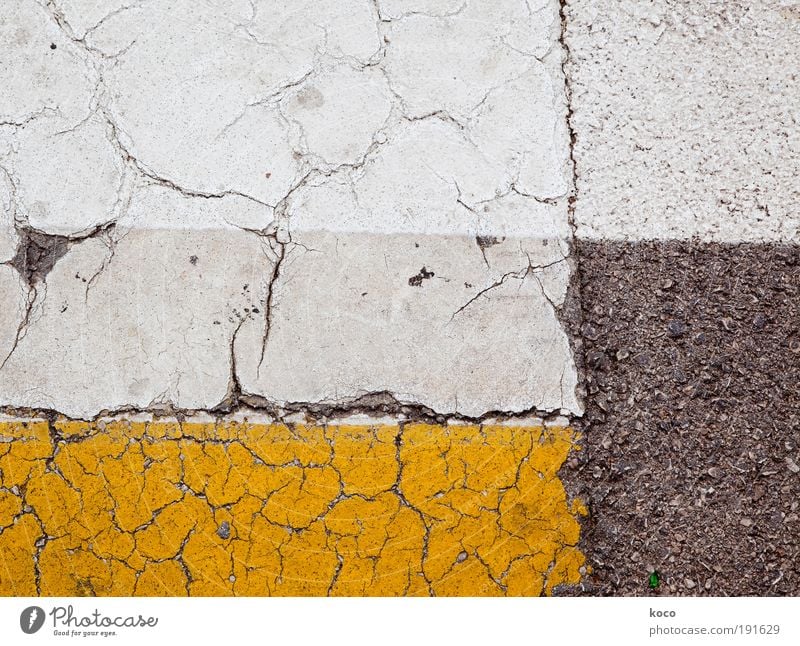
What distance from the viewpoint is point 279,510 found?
2197mm

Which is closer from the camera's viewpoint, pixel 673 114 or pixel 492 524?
pixel 492 524

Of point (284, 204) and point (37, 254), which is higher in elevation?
point (284, 204)

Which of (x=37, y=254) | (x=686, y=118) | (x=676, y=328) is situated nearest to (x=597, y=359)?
(x=676, y=328)

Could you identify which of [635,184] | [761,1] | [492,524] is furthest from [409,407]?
[761,1]

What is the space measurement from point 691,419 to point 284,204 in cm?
159

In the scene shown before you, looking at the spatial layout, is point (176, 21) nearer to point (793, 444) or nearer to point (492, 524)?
point (492, 524)

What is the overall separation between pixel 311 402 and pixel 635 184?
1.37m

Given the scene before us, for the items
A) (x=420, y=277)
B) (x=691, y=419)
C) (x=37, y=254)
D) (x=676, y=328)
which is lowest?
(x=691, y=419)

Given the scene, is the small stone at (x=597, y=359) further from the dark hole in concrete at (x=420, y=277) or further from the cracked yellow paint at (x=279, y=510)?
the dark hole in concrete at (x=420, y=277)

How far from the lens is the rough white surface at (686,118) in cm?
231

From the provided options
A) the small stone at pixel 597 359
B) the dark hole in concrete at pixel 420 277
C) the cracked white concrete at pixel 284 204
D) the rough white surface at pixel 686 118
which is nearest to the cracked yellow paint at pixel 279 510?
the cracked white concrete at pixel 284 204

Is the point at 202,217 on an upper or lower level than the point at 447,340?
upper

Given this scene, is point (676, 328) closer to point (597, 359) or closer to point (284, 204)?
point (597, 359)

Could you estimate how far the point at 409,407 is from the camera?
223 cm
